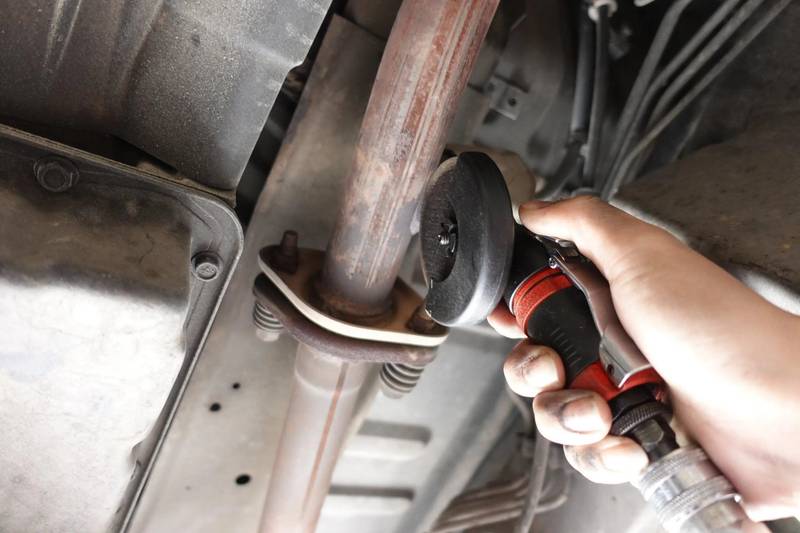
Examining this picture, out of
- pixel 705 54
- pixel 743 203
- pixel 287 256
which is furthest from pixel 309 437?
pixel 705 54

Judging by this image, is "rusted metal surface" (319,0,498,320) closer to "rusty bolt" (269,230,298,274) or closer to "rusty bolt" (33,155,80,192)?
"rusty bolt" (269,230,298,274)

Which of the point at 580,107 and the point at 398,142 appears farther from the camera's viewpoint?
the point at 580,107

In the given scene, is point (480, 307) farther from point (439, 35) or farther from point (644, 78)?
point (644, 78)

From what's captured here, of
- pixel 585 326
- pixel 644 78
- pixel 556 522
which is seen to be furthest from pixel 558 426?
pixel 556 522

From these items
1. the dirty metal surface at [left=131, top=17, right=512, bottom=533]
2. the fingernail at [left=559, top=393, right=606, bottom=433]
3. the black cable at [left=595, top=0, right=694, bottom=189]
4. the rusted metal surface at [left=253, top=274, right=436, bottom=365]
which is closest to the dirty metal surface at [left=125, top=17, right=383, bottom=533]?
the dirty metal surface at [left=131, top=17, right=512, bottom=533]

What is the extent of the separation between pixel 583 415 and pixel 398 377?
0.37m

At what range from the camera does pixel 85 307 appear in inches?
19.6

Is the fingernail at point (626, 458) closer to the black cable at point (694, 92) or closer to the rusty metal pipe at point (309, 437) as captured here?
the rusty metal pipe at point (309, 437)

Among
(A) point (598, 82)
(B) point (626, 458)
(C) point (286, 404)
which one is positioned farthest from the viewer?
(C) point (286, 404)

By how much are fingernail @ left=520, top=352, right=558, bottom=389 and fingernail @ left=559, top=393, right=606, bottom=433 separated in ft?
0.11

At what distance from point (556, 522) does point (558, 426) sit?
636 millimetres

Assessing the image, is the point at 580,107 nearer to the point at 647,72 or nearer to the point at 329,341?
the point at 647,72

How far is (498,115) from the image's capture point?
0.95 m

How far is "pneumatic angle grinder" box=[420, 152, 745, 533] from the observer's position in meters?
0.46
